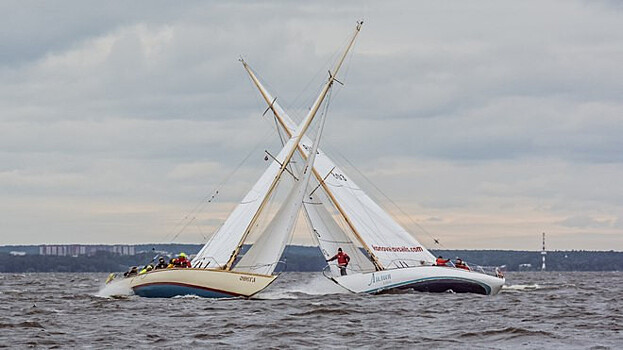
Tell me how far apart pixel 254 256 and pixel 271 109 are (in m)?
9.92

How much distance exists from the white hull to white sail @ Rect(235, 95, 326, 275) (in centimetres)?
359

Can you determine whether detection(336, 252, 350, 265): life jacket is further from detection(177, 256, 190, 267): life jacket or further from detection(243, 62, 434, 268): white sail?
detection(177, 256, 190, 267): life jacket

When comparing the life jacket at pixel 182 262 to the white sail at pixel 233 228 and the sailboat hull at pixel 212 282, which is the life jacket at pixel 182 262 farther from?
the sailboat hull at pixel 212 282

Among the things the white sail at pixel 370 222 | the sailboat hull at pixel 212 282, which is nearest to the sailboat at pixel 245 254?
the sailboat hull at pixel 212 282

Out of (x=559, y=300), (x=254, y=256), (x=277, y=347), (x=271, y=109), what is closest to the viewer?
(x=277, y=347)

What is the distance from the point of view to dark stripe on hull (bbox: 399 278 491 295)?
1726 inches

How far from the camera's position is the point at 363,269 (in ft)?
158

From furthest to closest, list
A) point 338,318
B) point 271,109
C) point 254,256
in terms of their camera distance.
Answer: point 271,109, point 254,256, point 338,318

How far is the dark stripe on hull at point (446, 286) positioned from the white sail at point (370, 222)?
161 centimetres

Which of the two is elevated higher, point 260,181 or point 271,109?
point 271,109

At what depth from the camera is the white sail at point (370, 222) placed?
149 ft

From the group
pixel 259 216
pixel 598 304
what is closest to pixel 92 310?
pixel 259 216

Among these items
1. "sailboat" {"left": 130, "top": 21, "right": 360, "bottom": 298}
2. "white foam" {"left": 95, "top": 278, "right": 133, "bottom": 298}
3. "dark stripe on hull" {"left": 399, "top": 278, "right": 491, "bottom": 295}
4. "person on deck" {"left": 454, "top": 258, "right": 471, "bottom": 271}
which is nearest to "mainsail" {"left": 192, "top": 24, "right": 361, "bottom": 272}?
"sailboat" {"left": 130, "top": 21, "right": 360, "bottom": 298}

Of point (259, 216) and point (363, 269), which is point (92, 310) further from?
point (363, 269)
